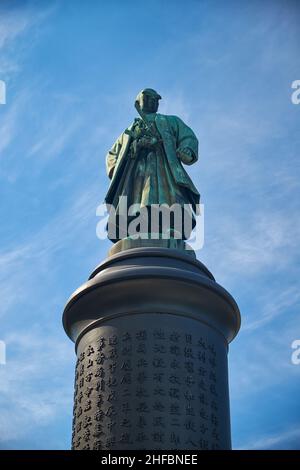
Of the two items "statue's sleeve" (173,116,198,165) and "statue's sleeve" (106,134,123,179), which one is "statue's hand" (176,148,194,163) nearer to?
"statue's sleeve" (173,116,198,165)

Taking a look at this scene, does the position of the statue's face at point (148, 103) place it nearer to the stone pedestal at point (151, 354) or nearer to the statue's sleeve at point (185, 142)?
the statue's sleeve at point (185, 142)

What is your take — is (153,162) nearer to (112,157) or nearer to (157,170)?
(157,170)

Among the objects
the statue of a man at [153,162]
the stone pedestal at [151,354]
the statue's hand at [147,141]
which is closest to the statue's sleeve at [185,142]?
the statue of a man at [153,162]

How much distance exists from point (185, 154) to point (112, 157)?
1.41m

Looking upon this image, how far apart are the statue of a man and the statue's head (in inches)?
5.0

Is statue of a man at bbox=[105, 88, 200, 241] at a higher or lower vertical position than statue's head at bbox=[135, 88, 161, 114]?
lower

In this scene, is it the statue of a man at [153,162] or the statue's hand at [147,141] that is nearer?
the statue of a man at [153,162]

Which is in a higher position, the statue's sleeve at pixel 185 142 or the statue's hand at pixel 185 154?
the statue's sleeve at pixel 185 142

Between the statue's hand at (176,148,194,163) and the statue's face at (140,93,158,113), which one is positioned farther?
the statue's face at (140,93,158,113)

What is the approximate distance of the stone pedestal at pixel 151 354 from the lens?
886cm

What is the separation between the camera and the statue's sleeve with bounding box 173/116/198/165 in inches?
473

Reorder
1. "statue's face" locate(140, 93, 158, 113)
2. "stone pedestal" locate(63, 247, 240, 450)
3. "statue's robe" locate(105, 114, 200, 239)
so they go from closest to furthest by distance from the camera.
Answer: "stone pedestal" locate(63, 247, 240, 450), "statue's robe" locate(105, 114, 200, 239), "statue's face" locate(140, 93, 158, 113)

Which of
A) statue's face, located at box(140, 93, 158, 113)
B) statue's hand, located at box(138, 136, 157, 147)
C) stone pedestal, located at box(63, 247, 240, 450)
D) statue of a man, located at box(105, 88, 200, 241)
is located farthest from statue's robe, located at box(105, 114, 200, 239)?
stone pedestal, located at box(63, 247, 240, 450)

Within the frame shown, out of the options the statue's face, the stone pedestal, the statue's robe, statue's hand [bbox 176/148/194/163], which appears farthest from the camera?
the statue's face
